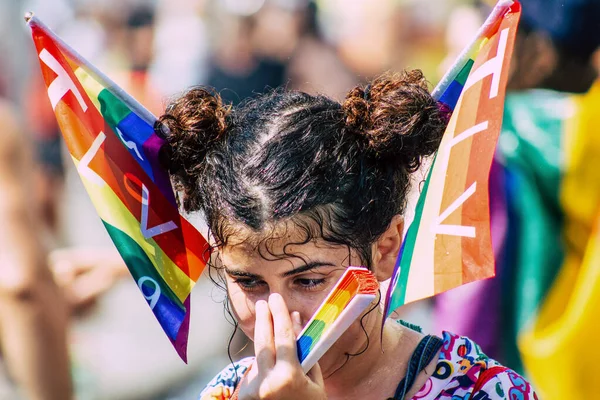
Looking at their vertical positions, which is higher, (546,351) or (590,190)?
(590,190)

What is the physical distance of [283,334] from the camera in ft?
5.31

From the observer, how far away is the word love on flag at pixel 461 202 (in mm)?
1585

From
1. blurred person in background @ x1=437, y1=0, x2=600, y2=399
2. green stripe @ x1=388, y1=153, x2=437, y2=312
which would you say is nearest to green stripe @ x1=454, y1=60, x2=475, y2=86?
green stripe @ x1=388, y1=153, x2=437, y2=312

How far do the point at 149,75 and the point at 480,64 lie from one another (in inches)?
134

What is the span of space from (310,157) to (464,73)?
1.13 ft

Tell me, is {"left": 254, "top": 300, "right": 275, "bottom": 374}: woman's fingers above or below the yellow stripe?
below

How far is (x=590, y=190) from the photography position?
9.32 feet

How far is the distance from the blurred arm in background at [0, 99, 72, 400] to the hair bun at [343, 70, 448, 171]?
183 cm

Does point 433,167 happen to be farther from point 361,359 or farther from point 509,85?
point 509,85

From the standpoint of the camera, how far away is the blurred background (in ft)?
14.9

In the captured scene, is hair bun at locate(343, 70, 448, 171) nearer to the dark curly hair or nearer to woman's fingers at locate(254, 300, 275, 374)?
the dark curly hair

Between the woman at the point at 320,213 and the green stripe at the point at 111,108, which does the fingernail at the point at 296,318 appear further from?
the green stripe at the point at 111,108

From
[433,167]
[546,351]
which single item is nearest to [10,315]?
[546,351]

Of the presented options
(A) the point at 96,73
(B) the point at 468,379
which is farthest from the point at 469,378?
(A) the point at 96,73
